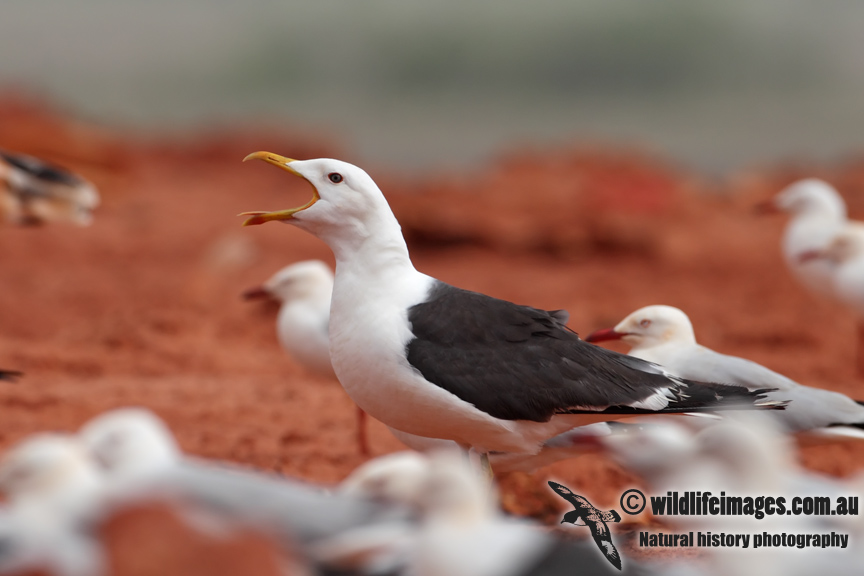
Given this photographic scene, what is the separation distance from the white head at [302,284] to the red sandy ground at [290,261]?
81 centimetres

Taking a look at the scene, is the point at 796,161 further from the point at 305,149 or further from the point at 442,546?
the point at 442,546

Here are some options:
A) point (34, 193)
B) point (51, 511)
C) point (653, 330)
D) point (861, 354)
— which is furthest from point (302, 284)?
point (861, 354)

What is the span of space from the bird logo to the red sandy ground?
42.9 inches

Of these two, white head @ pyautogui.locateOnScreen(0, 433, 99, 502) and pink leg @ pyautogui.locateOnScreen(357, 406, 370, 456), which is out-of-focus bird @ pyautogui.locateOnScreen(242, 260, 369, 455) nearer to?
pink leg @ pyautogui.locateOnScreen(357, 406, 370, 456)

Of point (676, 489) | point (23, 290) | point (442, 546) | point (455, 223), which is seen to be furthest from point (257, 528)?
point (455, 223)

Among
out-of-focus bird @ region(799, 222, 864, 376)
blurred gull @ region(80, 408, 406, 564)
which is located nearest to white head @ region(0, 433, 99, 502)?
blurred gull @ region(80, 408, 406, 564)

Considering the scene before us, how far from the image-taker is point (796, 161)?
25.0 meters

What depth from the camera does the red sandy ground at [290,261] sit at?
20.9 ft

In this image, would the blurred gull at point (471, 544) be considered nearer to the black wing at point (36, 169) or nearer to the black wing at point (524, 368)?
the black wing at point (524, 368)

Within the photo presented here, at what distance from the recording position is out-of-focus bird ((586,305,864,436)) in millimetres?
4766

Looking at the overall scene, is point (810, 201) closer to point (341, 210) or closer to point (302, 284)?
point (302, 284)

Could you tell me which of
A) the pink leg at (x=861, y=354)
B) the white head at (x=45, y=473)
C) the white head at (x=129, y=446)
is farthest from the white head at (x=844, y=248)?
the white head at (x=45, y=473)

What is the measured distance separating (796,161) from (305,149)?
12416mm

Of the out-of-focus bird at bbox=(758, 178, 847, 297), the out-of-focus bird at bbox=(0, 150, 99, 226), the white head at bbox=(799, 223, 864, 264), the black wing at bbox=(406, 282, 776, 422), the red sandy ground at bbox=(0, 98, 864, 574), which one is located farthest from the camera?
the out-of-focus bird at bbox=(758, 178, 847, 297)
